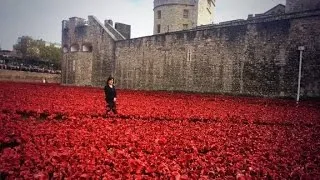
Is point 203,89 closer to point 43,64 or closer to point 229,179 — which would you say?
point 229,179

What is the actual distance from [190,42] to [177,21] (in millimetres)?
25938

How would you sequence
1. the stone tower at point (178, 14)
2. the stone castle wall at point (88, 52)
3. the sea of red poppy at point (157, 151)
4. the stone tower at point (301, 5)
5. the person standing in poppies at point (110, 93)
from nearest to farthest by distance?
the sea of red poppy at point (157, 151), the person standing in poppies at point (110, 93), the stone tower at point (301, 5), the stone castle wall at point (88, 52), the stone tower at point (178, 14)

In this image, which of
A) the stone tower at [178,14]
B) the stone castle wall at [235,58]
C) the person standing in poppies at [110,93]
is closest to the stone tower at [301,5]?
the stone castle wall at [235,58]

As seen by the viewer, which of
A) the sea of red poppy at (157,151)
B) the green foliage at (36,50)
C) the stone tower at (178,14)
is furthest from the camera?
the green foliage at (36,50)

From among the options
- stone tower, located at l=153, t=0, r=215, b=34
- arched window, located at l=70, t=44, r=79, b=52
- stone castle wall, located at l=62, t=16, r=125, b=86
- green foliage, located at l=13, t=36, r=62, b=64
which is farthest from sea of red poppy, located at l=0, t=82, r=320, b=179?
green foliage, located at l=13, t=36, r=62, b=64

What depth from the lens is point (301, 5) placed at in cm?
3178

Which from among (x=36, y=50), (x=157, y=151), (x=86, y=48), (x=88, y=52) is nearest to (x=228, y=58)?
(x=157, y=151)

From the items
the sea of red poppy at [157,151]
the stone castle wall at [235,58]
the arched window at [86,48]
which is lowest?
the sea of red poppy at [157,151]

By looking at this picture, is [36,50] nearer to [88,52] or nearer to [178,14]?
[178,14]

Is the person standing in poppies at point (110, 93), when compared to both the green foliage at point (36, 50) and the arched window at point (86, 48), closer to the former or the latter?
the arched window at point (86, 48)

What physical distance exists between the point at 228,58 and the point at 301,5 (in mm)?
12795

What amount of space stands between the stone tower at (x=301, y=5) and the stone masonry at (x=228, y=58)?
889 centimetres

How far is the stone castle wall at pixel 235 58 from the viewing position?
20.1 meters

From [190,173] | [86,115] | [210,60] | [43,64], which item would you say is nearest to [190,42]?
[210,60]
